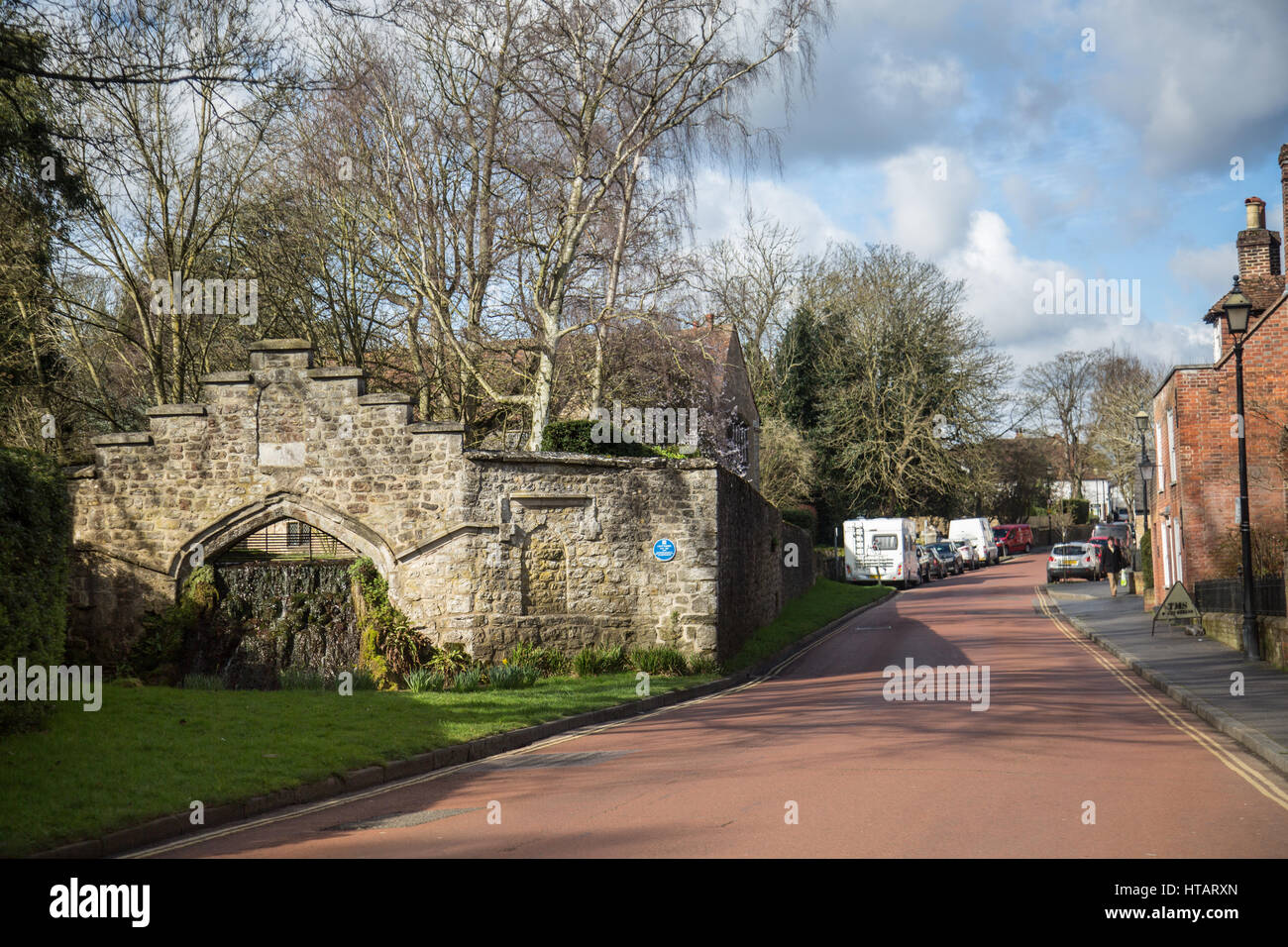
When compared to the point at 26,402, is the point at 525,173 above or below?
above

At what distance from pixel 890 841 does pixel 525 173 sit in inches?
754

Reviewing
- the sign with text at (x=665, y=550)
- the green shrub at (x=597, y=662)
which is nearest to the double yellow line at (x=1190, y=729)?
the sign with text at (x=665, y=550)

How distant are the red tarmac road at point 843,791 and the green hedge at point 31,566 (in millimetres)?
3314

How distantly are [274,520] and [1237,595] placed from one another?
18.0 m

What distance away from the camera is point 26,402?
24.1 m

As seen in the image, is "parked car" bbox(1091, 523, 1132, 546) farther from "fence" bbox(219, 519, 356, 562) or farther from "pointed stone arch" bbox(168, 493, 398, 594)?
"pointed stone arch" bbox(168, 493, 398, 594)

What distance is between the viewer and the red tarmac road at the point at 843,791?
7.15m

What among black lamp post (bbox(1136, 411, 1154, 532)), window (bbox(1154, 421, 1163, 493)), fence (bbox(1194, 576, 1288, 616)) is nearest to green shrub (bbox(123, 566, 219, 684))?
fence (bbox(1194, 576, 1288, 616))

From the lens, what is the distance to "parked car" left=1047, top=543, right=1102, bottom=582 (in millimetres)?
45844

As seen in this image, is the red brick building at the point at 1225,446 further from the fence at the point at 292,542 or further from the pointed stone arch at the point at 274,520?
the fence at the point at 292,542

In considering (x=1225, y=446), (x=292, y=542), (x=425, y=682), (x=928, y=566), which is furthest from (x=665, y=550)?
(x=928, y=566)

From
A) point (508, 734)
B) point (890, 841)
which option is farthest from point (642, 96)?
point (890, 841)

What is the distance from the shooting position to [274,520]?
64.7 feet

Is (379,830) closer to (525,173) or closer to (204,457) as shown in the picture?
(204,457)
